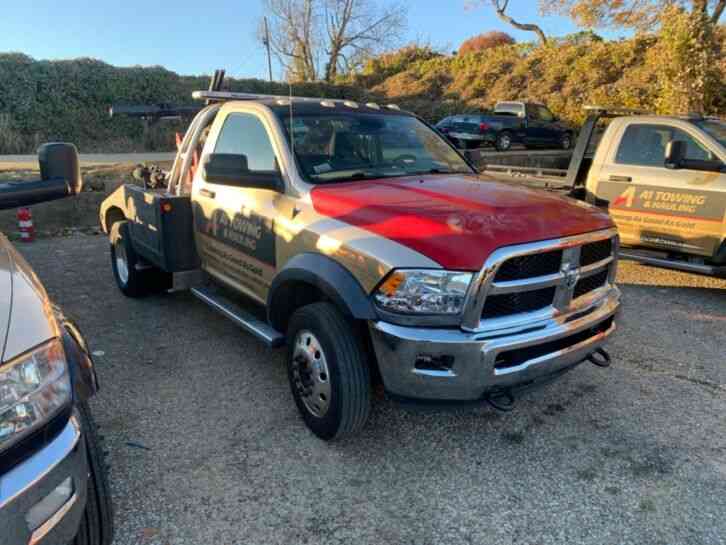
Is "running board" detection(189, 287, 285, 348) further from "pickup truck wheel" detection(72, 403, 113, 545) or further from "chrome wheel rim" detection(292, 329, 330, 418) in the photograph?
"pickup truck wheel" detection(72, 403, 113, 545)

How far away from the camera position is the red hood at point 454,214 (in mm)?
2670

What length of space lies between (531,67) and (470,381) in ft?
99.3

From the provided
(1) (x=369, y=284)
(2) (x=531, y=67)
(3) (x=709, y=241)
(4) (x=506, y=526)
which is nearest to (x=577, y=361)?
(4) (x=506, y=526)

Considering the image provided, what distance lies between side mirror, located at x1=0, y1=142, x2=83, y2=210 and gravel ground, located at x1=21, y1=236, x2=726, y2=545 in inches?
58.1

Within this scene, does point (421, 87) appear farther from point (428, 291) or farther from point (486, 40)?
point (428, 291)

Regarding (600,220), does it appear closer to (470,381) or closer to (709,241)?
(470,381)

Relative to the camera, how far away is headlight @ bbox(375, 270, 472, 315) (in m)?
2.63

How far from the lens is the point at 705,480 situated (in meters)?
2.91

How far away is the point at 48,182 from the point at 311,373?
1.65m

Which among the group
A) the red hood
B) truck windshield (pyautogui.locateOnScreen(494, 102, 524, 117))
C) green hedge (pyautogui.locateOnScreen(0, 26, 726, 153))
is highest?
green hedge (pyautogui.locateOnScreen(0, 26, 726, 153))

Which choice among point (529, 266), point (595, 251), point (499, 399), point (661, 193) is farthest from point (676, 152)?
point (499, 399)

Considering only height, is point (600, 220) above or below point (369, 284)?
above

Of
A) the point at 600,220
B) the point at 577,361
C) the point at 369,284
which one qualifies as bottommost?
the point at 577,361

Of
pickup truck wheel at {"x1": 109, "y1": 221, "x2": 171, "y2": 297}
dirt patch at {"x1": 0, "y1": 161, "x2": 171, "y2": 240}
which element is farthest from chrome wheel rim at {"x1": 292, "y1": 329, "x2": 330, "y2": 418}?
dirt patch at {"x1": 0, "y1": 161, "x2": 171, "y2": 240}
